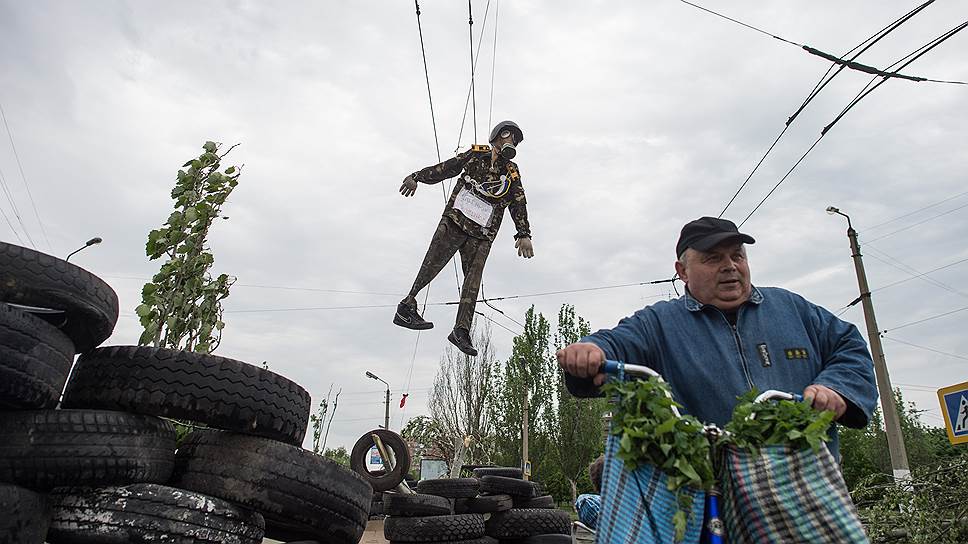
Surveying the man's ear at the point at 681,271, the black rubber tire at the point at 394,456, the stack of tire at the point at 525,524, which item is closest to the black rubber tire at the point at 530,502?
the stack of tire at the point at 525,524

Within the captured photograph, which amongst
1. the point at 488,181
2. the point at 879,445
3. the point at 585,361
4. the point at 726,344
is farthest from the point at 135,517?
the point at 879,445

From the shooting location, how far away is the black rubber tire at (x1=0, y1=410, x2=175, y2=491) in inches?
133

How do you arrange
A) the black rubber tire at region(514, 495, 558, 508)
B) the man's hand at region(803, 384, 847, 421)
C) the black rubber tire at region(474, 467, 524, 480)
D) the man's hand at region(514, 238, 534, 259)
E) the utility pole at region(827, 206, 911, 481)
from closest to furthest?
the man's hand at region(803, 384, 847, 421), the man's hand at region(514, 238, 534, 259), the black rubber tire at region(514, 495, 558, 508), the black rubber tire at region(474, 467, 524, 480), the utility pole at region(827, 206, 911, 481)

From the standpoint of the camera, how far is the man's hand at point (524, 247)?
21.8 feet

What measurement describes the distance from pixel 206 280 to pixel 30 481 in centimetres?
227

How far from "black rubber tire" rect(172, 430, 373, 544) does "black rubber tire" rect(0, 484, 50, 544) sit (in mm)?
729

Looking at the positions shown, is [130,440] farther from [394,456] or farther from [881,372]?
[881,372]

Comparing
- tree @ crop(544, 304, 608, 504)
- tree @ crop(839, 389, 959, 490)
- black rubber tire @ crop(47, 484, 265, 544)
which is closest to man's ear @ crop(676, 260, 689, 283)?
black rubber tire @ crop(47, 484, 265, 544)

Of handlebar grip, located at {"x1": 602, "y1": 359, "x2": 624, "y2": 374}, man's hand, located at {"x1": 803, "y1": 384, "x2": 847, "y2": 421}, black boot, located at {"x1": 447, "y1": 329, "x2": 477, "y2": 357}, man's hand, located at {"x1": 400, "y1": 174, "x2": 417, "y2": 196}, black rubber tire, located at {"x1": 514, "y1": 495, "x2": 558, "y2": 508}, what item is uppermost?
man's hand, located at {"x1": 400, "y1": 174, "x2": 417, "y2": 196}

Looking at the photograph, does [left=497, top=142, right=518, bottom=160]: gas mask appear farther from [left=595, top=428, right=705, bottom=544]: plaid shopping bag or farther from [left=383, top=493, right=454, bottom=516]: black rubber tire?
[left=595, top=428, right=705, bottom=544]: plaid shopping bag

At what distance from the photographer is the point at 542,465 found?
27.5 m

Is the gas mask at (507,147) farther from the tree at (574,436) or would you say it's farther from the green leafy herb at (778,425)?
the tree at (574,436)

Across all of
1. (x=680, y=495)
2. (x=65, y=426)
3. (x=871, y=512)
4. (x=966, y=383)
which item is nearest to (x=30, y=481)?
(x=65, y=426)

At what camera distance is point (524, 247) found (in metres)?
6.68
